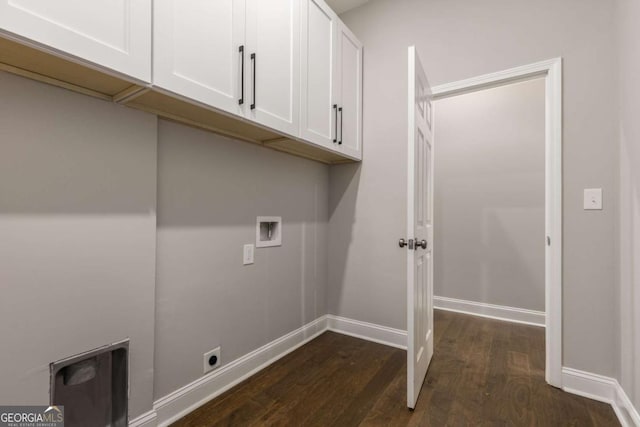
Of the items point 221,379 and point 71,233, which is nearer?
point 71,233

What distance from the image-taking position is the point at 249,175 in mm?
Result: 1939

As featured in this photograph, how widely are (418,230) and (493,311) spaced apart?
1988 mm

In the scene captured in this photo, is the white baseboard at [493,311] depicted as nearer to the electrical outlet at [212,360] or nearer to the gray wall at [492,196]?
the gray wall at [492,196]

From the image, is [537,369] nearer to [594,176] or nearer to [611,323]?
[611,323]

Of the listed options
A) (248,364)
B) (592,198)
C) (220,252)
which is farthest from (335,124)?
(248,364)

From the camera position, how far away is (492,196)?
3.15 m


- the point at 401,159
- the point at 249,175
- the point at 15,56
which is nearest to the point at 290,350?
the point at 249,175

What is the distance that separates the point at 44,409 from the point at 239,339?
927 millimetres

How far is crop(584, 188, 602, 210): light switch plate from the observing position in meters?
1.73

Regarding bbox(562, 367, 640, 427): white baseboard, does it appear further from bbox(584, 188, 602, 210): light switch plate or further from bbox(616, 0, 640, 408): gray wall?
bbox(584, 188, 602, 210): light switch plate

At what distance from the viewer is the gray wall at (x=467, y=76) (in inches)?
68.2

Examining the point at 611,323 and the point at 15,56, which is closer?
the point at 15,56

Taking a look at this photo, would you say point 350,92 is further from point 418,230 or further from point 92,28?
point 92,28

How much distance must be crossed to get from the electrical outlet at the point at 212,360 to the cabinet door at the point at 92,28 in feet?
4.69
